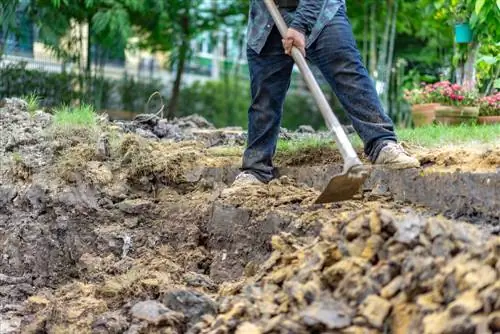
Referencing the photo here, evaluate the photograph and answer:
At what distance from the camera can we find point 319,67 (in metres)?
4.51

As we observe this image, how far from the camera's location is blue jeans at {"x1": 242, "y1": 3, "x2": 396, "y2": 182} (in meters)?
4.36

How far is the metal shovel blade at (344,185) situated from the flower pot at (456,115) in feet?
9.96

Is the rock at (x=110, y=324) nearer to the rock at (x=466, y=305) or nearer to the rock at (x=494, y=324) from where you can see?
the rock at (x=466, y=305)

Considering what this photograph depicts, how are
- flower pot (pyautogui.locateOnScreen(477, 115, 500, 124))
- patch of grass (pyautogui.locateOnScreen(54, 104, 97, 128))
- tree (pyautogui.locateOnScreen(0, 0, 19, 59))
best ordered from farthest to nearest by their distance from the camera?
tree (pyautogui.locateOnScreen(0, 0, 19, 59)) < flower pot (pyautogui.locateOnScreen(477, 115, 500, 124)) < patch of grass (pyautogui.locateOnScreen(54, 104, 97, 128))

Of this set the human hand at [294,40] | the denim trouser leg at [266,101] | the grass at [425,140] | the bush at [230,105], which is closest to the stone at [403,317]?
the human hand at [294,40]

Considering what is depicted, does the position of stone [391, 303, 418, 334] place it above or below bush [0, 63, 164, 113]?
below

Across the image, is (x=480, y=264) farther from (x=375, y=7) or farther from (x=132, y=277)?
(x=375, y=7)

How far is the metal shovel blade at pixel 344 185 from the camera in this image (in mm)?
A: 3673

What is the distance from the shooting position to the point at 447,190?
373cm

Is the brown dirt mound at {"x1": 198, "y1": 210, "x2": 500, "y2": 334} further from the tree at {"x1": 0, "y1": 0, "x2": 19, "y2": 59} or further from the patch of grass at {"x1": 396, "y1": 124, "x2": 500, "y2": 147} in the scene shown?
the tree at {"x1": 0, "y1": 0, "x2": 19, "y2": 59}

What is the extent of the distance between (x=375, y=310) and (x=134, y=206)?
8.13ft

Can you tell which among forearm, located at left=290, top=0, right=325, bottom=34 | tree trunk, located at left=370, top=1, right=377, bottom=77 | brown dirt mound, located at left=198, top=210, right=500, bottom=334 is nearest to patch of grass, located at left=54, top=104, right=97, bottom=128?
forearm, located at left=290, top=0, right=325, bottom=34

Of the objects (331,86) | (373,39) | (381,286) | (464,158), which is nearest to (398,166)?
(464,158)

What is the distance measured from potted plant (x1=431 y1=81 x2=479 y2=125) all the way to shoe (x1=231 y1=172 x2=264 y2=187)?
2671 millimetres
